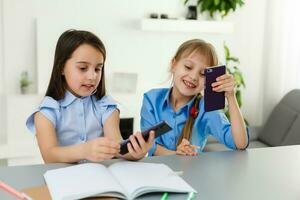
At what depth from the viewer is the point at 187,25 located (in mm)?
3371

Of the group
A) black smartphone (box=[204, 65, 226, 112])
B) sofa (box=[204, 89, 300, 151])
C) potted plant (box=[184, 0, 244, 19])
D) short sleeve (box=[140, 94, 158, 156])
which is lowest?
sofa (box=[204, 89, 300, 151])

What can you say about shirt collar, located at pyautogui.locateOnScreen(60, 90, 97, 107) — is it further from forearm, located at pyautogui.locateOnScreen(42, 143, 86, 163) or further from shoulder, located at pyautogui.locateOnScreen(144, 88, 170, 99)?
shoulder, located at pyautogui.locateOnScreen(144, 88, 170, 99)

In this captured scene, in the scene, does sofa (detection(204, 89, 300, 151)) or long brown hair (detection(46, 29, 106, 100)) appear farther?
sofa (detection(204, 89, 300, 151))

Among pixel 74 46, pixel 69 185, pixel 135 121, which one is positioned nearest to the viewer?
pixel 69 185

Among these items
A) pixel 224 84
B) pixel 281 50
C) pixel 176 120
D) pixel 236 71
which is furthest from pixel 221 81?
pixel 281 50

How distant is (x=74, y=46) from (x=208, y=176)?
0.67 m

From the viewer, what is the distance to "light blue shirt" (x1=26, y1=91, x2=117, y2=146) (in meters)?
1.43

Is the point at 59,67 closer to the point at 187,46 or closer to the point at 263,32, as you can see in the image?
the point at 187,46

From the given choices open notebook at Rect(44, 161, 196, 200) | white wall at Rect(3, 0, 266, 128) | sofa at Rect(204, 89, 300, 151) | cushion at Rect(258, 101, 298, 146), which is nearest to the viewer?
open notebook at Rect(44, 161, 196, 200)

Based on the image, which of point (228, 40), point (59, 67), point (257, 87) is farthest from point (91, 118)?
point (257, 87)

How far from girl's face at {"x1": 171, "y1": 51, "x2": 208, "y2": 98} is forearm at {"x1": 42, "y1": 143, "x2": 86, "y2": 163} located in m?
0.56

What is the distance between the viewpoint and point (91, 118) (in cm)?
152

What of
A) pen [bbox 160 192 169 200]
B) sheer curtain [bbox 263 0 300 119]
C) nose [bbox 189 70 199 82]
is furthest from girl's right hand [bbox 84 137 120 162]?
sheer curtain [bbox 263 0 300 119]

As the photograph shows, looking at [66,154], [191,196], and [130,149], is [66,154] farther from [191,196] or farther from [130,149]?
[191,196]
